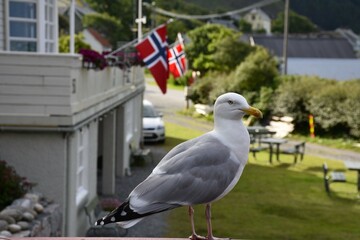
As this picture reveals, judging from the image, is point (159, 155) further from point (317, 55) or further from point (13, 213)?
point (317, 55)

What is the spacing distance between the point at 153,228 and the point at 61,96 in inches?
182

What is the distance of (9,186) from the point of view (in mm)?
10086

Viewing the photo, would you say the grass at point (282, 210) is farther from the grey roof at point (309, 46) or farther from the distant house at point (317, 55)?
the grey roof at point (309, 46)

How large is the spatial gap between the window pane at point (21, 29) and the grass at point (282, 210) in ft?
15.0

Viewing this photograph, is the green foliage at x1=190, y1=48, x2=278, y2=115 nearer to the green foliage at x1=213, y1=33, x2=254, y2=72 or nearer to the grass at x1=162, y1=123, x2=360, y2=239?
the green foliage at x1=213, y1=33, x2=254, y2=72

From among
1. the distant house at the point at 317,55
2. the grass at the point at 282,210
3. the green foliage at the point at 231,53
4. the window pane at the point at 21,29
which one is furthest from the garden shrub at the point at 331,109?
the distant house at the point at 317,55

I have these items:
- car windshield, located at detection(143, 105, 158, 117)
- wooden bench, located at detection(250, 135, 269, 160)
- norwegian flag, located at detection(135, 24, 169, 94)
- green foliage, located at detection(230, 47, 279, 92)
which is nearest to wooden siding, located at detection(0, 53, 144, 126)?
norwegian flag, located at detection(135, 24, 169, 94)

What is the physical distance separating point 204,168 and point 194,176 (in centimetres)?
8

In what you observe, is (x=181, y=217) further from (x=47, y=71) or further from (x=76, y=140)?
(x=47, y=71)

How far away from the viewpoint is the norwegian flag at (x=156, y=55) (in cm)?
1709

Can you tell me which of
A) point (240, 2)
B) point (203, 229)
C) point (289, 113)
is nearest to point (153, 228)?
point (203, 229)

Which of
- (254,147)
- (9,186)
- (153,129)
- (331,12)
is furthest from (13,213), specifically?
(331,12)

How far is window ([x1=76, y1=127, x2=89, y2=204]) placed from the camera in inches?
475

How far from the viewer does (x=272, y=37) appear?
70.1m
